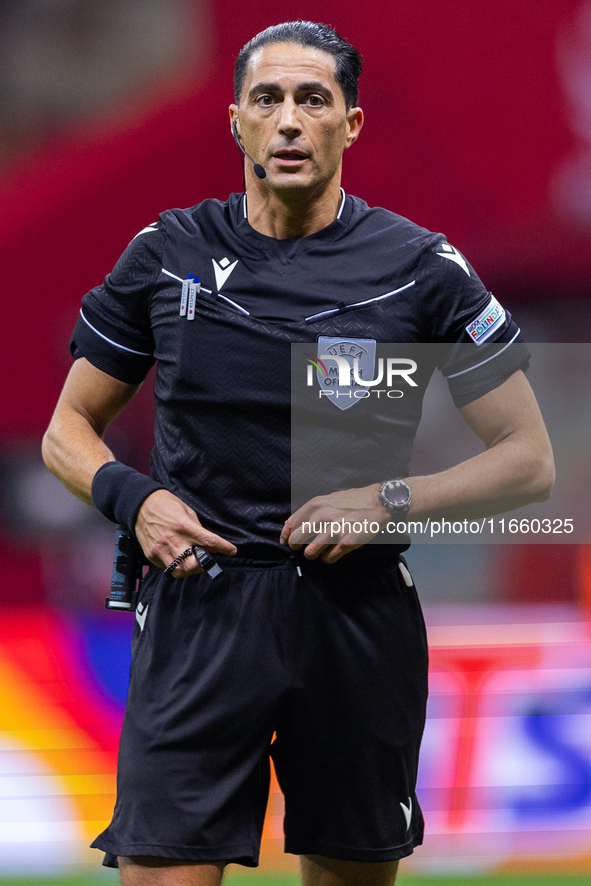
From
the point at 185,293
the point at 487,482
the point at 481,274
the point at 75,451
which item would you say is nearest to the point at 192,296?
the point at 185,293

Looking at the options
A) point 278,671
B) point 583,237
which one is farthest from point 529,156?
point 278,671

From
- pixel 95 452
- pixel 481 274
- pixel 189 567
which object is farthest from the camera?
pixel 481 274

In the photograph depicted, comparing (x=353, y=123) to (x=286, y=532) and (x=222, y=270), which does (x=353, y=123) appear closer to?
(x=222, y=270)

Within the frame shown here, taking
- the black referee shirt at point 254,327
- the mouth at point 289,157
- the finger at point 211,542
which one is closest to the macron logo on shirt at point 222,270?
the black referee shirt at point 254,327

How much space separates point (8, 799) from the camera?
267 centimetres

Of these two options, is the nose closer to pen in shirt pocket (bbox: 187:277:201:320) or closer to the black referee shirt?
the black referee shirt

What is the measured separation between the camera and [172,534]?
5.00 ft

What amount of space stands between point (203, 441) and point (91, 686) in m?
1.42

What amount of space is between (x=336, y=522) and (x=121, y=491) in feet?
1.13

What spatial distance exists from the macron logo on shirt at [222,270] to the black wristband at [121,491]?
34 centimetres

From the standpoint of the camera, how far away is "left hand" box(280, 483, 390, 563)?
4.99 ft

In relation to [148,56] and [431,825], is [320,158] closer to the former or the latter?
[431,825]

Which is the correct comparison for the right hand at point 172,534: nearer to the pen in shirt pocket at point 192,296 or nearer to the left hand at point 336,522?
the left hand at point 336,522

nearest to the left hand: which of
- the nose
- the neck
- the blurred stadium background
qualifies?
the neck
